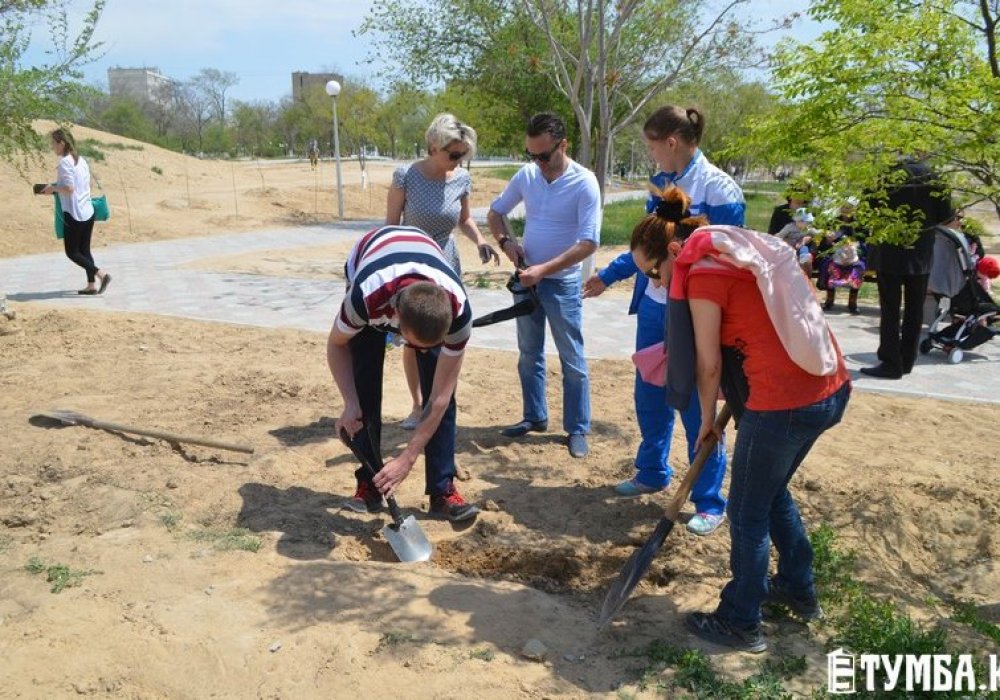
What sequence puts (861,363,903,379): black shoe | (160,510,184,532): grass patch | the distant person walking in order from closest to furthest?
(160,510,184,532): grass patch → the distant person walking → (861,363,903,379): black shoe

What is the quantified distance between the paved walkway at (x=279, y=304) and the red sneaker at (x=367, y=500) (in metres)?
3.01

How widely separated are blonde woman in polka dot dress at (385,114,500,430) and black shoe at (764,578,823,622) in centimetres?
217

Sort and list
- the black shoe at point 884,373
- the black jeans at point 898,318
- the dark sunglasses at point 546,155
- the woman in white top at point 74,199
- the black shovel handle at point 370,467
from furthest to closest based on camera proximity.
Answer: the woman in white top at point 74,199 < the black shoe at point 884,373 < the black jeans at point 898,318 < the dark sunglasses at point 546,155 < the black shovel handle at point 370,467

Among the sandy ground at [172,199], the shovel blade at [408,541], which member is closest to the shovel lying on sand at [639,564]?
the shovel blade at [408,541]

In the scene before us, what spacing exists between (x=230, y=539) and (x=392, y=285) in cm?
145

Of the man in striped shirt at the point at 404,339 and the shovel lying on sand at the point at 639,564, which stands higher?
the man in striped shirt at the point at 404,339

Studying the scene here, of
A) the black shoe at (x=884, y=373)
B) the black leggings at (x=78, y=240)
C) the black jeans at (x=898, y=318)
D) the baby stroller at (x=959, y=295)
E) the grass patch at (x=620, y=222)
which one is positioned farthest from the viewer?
the grass patch at (x=620, y=222)

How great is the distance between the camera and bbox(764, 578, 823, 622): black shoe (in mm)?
2934

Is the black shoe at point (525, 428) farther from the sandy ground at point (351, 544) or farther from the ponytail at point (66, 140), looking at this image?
the ponytail at point (66, 140)

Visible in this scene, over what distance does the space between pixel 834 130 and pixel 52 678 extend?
3.60 m

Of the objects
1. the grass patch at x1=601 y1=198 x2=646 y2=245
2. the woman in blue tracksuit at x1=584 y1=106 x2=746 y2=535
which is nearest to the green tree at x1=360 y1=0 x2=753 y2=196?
the grass patch at x1=601 y1=198 x2=646 y2=245

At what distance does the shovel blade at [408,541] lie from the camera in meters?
3.47

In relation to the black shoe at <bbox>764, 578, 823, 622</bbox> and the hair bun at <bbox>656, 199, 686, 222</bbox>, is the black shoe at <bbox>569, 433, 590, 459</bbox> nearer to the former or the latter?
the black shoe at <bbox>764, 578, 823, 622</bbox>

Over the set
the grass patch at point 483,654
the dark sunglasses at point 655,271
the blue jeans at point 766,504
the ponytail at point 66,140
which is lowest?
the grass patch at point 483,654
